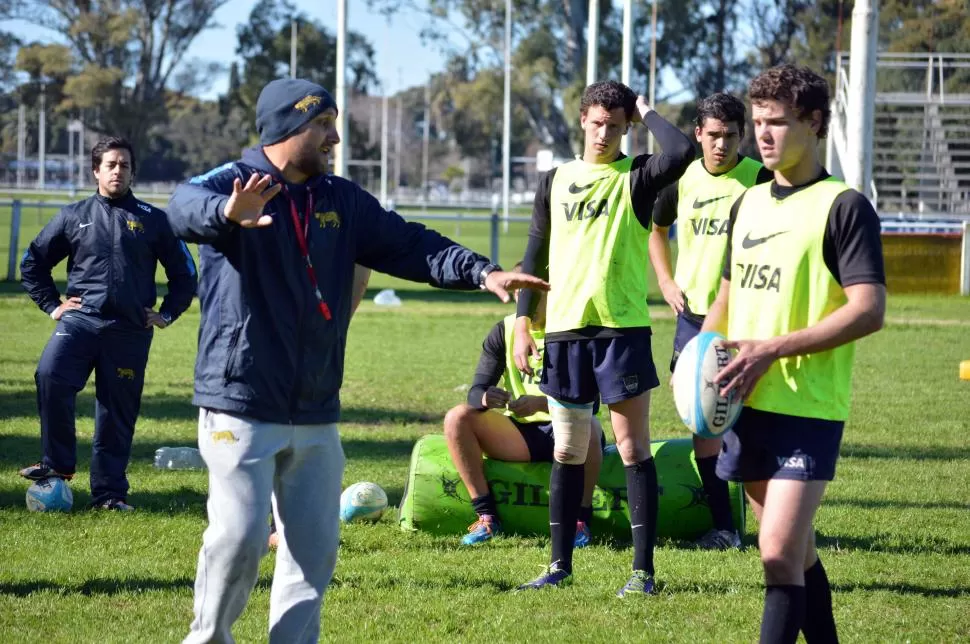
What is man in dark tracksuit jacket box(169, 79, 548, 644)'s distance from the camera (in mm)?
3994

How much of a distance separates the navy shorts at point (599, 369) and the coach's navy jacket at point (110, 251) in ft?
9.40

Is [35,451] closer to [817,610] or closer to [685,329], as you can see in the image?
[685,329]

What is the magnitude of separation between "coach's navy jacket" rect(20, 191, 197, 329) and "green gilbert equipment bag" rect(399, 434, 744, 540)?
1.94 meters

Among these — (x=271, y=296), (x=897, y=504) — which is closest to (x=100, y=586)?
(x=271, y=296)

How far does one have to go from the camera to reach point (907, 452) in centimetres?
947

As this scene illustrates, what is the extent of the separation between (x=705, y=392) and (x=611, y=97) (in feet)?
6.29

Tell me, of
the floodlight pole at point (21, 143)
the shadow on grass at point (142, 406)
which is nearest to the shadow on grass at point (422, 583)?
the shadow on grass at point (142, 406)

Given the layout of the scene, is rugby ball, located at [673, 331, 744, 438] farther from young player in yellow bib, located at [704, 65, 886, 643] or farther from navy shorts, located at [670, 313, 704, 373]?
navy shorts, located at [670, 313, 704, 373]

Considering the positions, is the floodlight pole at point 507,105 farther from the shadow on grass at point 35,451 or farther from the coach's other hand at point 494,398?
the coach's other hand at point 494,398

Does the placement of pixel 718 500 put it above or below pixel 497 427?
below

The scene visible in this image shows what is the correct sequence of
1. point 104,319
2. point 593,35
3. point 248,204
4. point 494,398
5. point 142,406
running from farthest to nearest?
point 593,35, point 142,406, point 104,319, point 494,398, point 248,204

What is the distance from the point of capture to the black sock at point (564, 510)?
5.98 meters

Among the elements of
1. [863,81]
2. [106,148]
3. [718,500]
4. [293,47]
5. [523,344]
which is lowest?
[718,500]

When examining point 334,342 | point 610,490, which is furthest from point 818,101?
point 610,490
